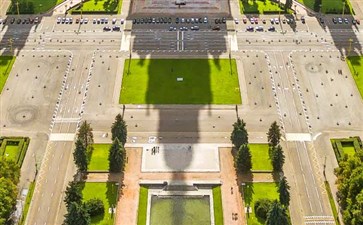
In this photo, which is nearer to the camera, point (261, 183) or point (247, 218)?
point (247, 218)

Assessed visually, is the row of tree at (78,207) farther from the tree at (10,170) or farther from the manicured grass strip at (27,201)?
the tree at (10,170)

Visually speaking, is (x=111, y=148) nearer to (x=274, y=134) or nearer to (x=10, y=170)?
(x=10, y=170)

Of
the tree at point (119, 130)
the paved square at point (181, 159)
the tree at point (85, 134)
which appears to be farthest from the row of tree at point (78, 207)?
the paved square at point (181, 159)

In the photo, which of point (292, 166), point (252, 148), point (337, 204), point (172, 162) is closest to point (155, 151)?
point (172, 162)

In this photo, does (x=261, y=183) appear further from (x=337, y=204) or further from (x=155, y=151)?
(x=155, y=151)

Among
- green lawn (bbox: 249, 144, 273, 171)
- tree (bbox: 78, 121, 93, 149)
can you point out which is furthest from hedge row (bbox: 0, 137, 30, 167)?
green lawn (bbox: 249, 144, 273, 171)

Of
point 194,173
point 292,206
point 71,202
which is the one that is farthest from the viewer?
point 194,173

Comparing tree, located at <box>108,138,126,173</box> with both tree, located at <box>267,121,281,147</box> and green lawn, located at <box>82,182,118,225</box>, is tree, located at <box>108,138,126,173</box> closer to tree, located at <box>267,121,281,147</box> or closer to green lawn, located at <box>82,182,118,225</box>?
green lawn, located at <box>82,182,118,225</box>
